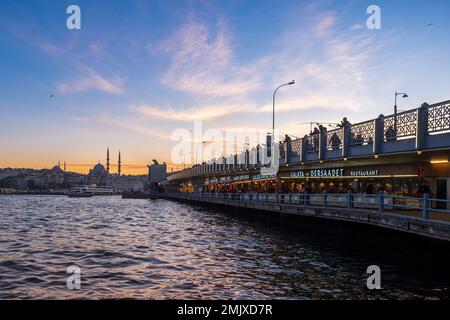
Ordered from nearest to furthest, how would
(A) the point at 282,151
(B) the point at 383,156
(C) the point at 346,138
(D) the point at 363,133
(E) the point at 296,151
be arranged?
(B) the point at 383,156 < (D) the point at 363,133 < (C) the point at 346,138 < (E) the point at 296,151 < (A) the point at 282,151

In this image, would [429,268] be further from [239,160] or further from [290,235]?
[239,160]

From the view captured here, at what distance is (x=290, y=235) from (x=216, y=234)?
208 inches

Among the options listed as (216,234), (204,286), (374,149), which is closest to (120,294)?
(204,286)

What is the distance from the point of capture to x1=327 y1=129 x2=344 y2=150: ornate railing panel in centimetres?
3600

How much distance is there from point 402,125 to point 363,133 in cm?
495

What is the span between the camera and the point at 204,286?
14523mm

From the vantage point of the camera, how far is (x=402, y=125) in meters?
27.7

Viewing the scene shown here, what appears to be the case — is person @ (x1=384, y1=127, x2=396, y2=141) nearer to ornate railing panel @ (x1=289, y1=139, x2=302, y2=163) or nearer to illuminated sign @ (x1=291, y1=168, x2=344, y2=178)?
illuminated sign @ (x1=291, y1=168, x2=344, y2=178)

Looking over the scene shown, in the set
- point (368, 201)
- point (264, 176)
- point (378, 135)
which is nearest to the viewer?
point (368, 201)

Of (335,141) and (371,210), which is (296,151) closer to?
(335,141)

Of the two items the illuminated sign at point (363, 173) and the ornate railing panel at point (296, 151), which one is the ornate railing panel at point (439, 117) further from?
the ornate railing panel at point (296, 151)

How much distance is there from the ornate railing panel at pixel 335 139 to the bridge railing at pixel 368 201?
4703 mm

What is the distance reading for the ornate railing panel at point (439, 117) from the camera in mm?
23375

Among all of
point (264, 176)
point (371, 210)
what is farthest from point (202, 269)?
point (264, 176)
